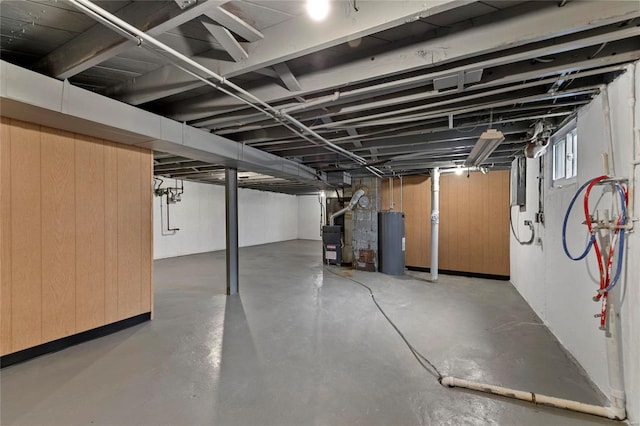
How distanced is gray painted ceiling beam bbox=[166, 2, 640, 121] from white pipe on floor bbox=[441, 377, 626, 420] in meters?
2.06

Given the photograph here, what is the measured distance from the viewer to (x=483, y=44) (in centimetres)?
144

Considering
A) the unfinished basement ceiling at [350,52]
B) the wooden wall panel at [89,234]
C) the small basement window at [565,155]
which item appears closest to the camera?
the unfinished basement ceiling at [350,52]

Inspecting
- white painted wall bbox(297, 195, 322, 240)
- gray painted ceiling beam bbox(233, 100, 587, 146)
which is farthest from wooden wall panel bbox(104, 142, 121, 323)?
white painted wall bbox(297, 195, 322, 240)

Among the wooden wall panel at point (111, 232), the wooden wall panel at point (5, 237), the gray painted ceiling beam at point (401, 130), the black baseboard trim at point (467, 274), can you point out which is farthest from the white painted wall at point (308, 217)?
the wooden wall panel at point (5, 237)

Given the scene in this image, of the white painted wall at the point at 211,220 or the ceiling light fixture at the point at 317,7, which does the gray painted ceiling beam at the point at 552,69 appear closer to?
the ceiling light fixture at the point at 317,7

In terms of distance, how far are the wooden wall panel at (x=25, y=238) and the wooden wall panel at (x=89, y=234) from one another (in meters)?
0.27

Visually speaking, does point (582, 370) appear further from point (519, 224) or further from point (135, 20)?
point (135, 20)

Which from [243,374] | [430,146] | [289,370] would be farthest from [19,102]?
[430,146]

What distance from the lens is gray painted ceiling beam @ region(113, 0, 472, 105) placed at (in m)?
1.24

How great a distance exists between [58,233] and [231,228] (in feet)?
6.33

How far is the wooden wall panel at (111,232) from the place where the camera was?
8.81 feet

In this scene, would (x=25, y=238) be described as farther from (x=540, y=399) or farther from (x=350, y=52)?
(x=540, y=399)

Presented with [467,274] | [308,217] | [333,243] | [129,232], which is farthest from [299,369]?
[308,217]

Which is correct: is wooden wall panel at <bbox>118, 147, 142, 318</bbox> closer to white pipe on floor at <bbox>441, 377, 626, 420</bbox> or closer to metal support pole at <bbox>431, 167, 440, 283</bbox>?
white pipe on floor at <bbox>441, 377, 626, 420</bbox>
